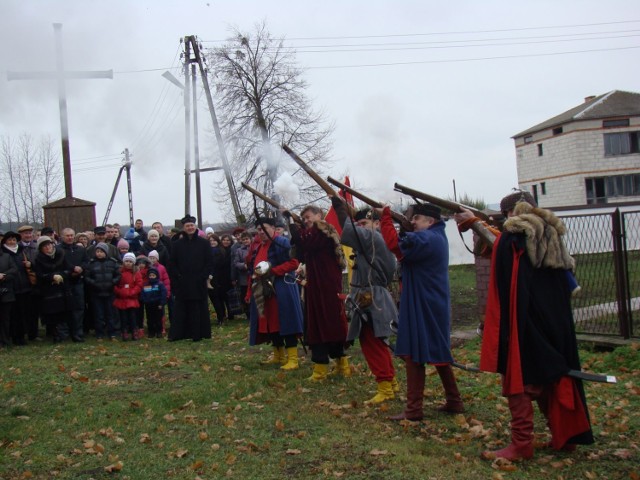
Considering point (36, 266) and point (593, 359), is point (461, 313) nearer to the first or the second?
point (593, 359)

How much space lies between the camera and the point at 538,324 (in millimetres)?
5332

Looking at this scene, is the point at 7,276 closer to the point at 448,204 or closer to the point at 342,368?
the point at 342,368

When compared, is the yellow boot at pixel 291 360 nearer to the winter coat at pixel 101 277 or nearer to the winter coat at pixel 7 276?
the winter coat at pixel 101 277

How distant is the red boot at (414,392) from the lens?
21.4 feet

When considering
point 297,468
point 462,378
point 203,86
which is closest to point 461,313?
point 462,378

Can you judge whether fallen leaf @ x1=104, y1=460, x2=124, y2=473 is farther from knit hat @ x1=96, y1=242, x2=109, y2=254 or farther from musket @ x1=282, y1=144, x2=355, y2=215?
knit hat @ x1=96, y1=242, x2=109, y2=254

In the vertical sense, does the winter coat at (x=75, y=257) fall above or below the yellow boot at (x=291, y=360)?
above

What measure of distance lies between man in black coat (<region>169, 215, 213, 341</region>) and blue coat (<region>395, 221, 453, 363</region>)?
666cm

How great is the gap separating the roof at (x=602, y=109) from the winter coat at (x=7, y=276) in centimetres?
4557

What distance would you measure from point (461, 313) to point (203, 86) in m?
15.5

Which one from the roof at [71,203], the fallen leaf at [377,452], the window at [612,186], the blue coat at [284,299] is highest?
the window at [612,186]

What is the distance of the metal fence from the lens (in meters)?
9.61

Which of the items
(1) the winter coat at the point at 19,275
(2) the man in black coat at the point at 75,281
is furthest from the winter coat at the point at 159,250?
(1) the winter coat at the point at 19,275

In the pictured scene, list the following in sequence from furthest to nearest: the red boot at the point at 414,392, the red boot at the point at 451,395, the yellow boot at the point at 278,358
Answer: the yellow boot at the point at 278,358 < the red boot at the point at 451,395 < the red boot at the point at 414,392
